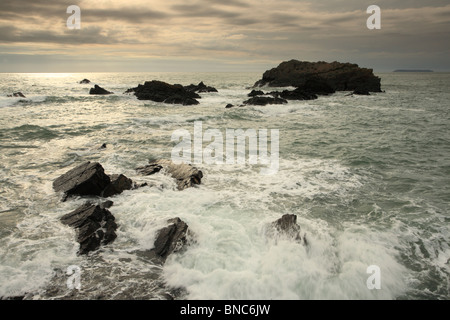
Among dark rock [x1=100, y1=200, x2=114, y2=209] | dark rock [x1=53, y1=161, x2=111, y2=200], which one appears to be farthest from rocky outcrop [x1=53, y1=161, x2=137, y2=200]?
dark rock [x1=100, y1=200, x2=114, y2=209]

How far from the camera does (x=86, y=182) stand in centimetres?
919

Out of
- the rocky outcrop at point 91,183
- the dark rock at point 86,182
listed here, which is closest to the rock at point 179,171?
the rocky outcrop at point 91,183

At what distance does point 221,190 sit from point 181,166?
2370mm

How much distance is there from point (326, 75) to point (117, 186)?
63.4 meters

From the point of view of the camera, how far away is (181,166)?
1141 centimetres

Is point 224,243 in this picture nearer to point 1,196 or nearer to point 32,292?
point 32,292

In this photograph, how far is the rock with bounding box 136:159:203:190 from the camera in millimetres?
10258

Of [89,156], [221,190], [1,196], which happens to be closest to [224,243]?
[221,190]

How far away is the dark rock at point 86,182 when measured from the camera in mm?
9219

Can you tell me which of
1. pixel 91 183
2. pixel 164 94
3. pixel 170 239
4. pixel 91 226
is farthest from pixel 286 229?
pixel 164 94

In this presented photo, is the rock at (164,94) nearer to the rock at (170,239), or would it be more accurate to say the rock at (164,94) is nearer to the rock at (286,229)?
the rock at (170,239)

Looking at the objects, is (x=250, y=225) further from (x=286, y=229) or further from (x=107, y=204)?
(x=107, y=204)

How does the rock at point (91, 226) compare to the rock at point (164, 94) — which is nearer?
the rock at point (91, 226)

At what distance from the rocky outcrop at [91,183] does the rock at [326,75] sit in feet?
173
